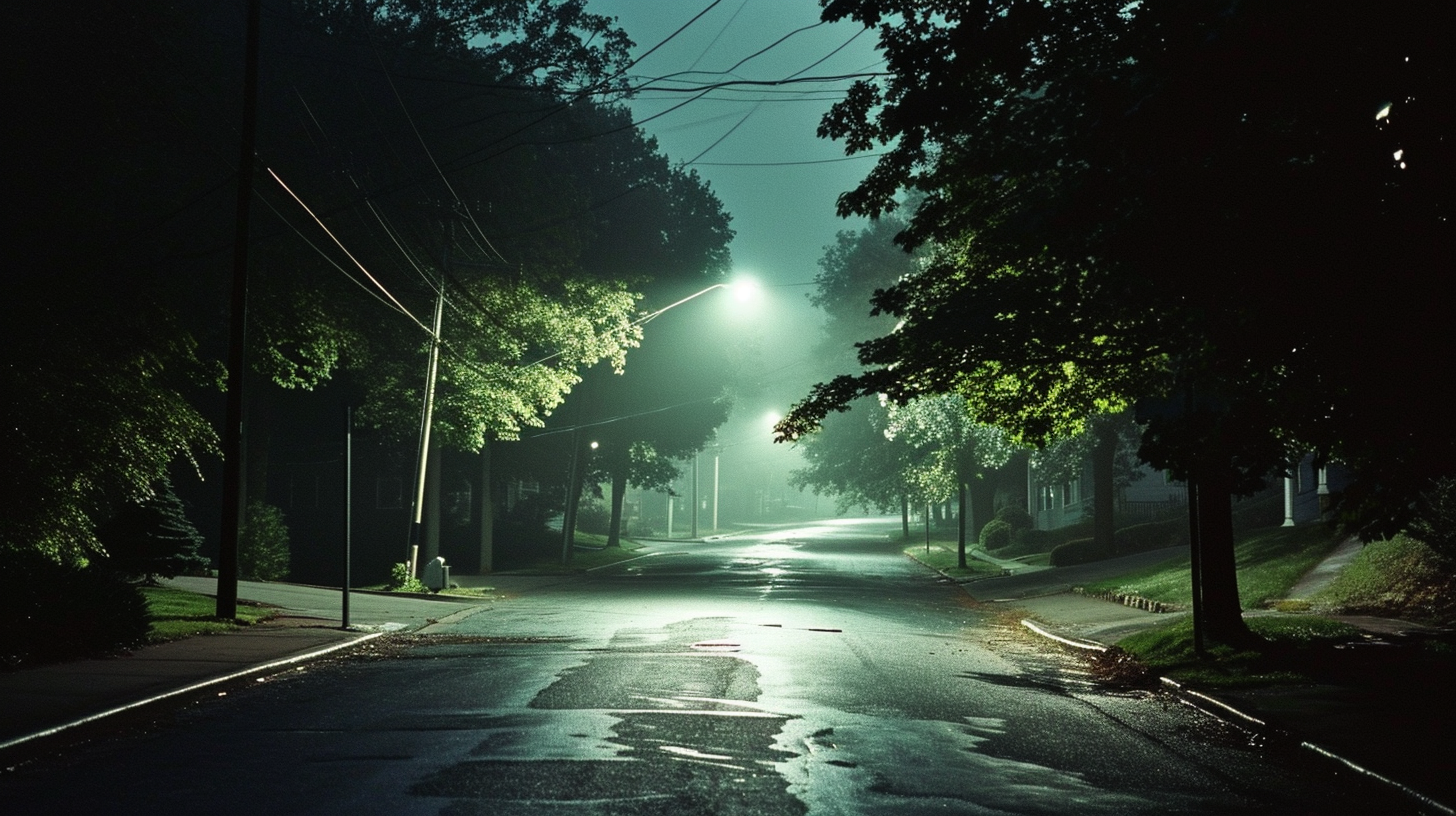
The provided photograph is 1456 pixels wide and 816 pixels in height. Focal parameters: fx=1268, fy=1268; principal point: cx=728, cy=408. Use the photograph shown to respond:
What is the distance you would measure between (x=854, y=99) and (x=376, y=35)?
2351 centimetres

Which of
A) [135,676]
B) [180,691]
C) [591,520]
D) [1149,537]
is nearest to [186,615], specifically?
[135,676]

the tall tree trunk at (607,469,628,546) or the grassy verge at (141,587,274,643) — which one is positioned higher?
the tall tree trunk at (607,469,628,546)

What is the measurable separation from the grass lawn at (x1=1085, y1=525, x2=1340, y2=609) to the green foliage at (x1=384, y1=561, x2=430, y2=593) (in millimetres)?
14786

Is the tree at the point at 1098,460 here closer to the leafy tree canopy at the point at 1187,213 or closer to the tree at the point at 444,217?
the tree at the point at 444,217

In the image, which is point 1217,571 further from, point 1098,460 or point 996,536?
point 996,536

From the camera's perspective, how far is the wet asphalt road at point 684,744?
6918mm

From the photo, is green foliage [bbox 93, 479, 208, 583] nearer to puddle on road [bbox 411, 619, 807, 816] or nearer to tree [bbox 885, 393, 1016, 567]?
puddle on road [bbox 411, 619, 807, 816]

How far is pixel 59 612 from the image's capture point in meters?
13.0

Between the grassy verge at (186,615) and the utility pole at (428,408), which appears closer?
the grassy verge at (186,615)

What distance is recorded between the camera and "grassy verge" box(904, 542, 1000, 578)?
37.7 m

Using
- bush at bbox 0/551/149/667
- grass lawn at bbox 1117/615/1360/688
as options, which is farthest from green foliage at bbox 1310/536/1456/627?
bush at bbox 0/551/149/667

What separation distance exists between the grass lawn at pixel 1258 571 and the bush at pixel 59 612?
15.7 metres

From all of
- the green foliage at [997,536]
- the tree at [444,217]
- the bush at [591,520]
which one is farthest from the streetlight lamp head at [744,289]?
the bush at [591,520]

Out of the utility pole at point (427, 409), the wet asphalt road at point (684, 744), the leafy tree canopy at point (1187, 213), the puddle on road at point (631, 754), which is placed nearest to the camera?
the puddle on road at point (631, 754)
